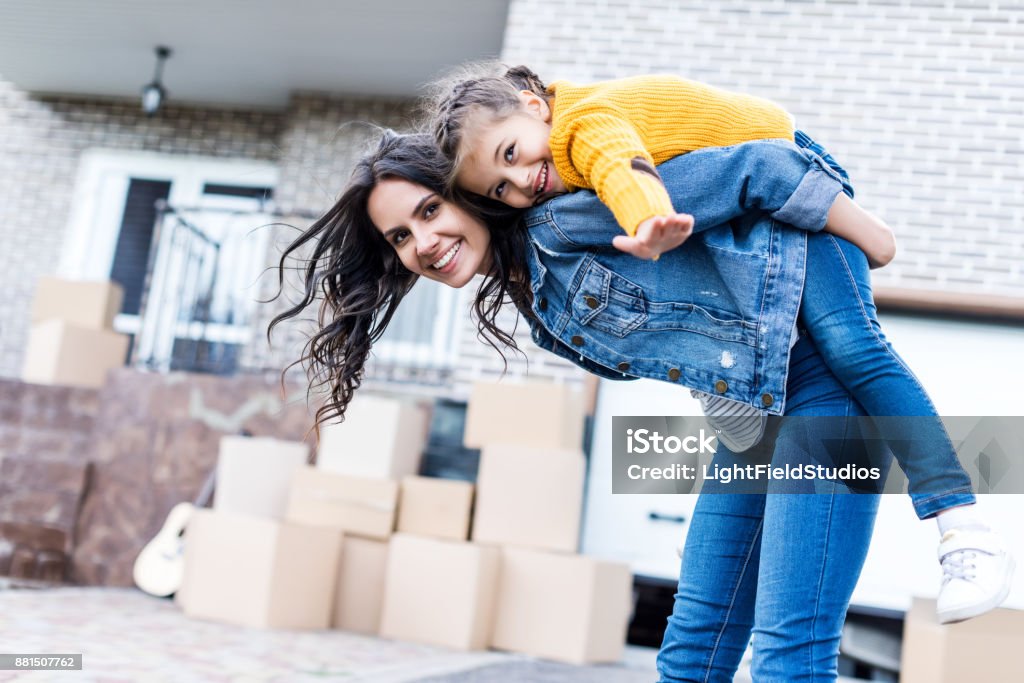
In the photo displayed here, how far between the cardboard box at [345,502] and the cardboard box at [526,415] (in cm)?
48

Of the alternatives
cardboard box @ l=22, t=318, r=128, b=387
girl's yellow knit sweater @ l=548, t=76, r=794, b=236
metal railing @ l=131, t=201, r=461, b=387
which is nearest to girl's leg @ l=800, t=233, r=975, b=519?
girl's yellow knit sweater @ l=548, t=76, r=794, b=236

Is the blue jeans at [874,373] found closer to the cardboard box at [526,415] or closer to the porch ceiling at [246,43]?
the cardboard box at [526,415]

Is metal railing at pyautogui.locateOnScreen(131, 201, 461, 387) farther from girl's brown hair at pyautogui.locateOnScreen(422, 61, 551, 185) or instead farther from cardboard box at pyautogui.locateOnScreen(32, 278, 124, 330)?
girl's brown hair at pyautogui.locateOnScreen(422, 61, 551, 185)

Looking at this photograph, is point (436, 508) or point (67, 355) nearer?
point (436, 508)

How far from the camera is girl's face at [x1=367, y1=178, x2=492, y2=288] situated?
168 centimetres

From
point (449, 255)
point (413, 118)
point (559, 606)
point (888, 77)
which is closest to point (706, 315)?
point (449, 255)

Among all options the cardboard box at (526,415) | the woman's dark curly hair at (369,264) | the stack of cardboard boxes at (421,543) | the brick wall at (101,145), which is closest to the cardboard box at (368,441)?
the stack of cardboard boxes at (421,543)

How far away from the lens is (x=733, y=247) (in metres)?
1.50

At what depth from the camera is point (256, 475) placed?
15.8 ft

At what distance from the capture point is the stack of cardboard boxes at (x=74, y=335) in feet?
18.7

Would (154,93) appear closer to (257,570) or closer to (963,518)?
(257,570)

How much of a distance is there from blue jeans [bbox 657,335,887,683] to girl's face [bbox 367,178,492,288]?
56 cm

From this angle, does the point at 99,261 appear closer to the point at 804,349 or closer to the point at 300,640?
the point at 300,640

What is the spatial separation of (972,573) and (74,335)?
17.8ft
